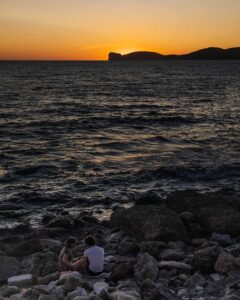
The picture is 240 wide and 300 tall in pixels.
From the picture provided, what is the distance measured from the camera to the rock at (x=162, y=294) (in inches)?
412

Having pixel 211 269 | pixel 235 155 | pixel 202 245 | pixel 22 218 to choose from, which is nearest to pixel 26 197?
pixel 22 218

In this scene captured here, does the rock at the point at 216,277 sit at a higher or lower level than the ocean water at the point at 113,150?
higher

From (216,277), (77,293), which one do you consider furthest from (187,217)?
(77,293)

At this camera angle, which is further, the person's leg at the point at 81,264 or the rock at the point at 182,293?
the person's leg at the point at 81,264

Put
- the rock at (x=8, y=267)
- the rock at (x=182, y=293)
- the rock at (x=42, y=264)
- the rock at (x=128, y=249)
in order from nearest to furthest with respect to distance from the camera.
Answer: the rock at (x=182, y=293), the rock at (x=8, y=267), the rock at (x=42, y=264), the rock at (x=128, y=249)

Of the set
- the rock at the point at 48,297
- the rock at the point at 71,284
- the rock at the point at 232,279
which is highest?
the rock at the point at 48,297

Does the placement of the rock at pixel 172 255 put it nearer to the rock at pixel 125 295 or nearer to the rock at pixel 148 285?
the rock at pixel 148 285

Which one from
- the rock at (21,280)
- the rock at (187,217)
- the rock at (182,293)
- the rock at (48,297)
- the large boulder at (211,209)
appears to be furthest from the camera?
the rock at (187,217)

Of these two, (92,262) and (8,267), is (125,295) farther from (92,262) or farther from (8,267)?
(8,267)

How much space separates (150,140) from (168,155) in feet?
19.8

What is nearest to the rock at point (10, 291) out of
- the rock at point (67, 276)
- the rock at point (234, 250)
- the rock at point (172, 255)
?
the rock at point (67, 276)

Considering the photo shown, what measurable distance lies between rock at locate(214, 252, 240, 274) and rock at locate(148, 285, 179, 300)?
1677mm

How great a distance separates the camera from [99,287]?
37.0 ft

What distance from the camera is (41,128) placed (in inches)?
1633
